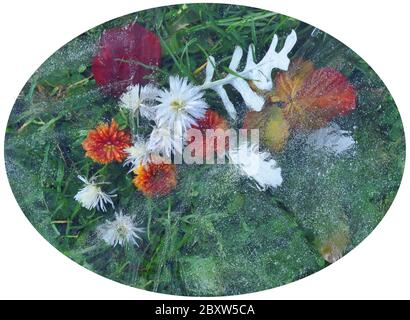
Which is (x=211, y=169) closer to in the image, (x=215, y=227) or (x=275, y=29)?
(x=215, y=227)

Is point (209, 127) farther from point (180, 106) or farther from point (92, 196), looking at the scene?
point (92, 196)

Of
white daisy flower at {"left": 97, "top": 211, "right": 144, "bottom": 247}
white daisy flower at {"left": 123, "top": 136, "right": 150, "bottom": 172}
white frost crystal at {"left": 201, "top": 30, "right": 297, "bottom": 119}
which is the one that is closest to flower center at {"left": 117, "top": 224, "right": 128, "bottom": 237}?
white daisy flower at {"left": 97, "top": 211, "right": 144, "bottom": 247}

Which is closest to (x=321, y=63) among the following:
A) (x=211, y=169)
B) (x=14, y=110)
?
(x=211, y=169)

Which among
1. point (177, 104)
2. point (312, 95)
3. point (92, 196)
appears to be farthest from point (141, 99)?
point (312, 95)

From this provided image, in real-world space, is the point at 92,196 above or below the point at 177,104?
below

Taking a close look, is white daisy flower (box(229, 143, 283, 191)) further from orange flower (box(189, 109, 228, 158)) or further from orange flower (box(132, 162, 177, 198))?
orange flower (box(132, 162, 177, 198))

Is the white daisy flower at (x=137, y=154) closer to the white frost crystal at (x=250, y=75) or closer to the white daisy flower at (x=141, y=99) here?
the white daisy flower at (x=141, y=99)

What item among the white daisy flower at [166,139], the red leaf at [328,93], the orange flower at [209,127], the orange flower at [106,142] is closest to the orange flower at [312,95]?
the red leaf at [328,93]
